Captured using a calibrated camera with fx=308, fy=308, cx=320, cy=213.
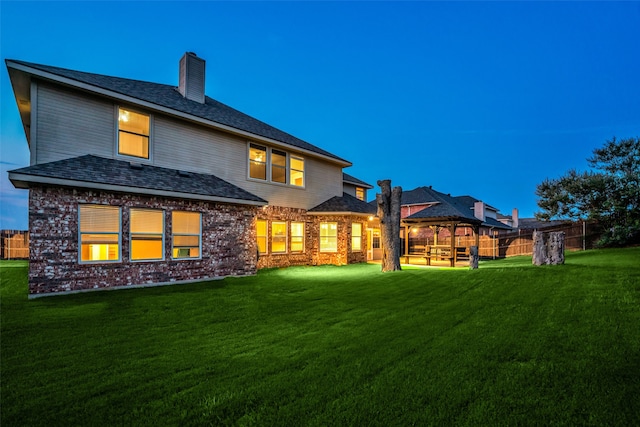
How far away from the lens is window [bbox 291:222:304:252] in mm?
15922

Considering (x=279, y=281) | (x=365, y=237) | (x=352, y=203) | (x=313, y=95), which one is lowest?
(x=279, y=281)

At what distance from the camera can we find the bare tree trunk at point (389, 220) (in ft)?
42.7

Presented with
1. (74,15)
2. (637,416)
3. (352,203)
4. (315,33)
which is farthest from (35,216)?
(315,33)

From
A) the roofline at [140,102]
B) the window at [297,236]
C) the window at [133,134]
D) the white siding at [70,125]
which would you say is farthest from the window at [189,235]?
the window at [297,236]

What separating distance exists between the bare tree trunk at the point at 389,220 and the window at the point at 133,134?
9439 mm

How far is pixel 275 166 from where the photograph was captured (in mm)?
15602

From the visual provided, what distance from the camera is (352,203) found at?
713 inches

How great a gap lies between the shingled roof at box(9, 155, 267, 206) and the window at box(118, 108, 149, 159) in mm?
997

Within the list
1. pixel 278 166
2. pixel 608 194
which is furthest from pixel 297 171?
pixel 608 194

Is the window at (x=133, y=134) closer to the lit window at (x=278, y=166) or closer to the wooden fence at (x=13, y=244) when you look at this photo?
the lit window at (x=278, y=166)

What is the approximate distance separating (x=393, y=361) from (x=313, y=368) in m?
1.00

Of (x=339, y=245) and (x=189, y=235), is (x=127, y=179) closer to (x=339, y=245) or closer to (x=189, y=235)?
(x=189, y=235)

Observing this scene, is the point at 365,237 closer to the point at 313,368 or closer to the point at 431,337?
the point at 431,337

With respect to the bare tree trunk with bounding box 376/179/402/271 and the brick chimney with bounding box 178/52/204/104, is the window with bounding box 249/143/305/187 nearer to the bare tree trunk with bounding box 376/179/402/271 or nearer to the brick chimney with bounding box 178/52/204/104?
the brick chimney with bounding box 178/52/204/104
